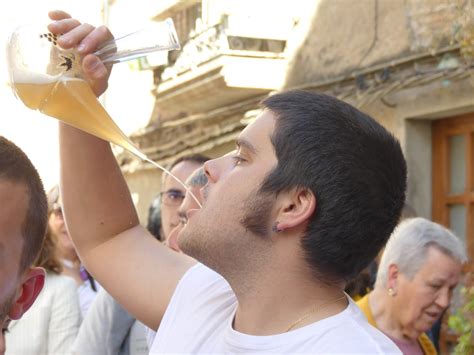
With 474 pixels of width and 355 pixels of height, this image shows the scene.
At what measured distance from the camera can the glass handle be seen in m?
2.61

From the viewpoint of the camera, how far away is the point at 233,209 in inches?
89.3

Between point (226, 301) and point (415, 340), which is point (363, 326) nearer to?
point (226, 301)

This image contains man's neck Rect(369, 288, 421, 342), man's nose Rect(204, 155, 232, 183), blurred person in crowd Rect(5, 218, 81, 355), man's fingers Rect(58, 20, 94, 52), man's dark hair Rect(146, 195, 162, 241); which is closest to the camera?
man's nose Rect(204, 155, 232, 183)

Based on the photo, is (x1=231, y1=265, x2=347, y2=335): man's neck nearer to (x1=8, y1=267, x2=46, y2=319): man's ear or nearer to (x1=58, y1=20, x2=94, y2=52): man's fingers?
(x1=8, y1=267, x2=46, y2=319): man's ear

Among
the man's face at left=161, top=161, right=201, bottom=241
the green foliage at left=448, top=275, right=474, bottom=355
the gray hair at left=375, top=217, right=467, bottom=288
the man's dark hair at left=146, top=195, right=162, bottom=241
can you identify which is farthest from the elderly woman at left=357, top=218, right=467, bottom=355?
the man's dark hair at left=146, top=195, right=162, bottom=241

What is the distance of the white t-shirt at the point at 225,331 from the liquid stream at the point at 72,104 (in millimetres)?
343

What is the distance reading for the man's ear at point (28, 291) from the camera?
2.17 meters

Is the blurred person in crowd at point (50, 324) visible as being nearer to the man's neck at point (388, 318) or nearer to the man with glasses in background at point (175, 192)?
the man with glasses in background at point (175, 192)

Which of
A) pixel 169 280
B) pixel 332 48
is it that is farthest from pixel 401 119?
pixel 169 280

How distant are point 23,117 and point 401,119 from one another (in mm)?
11737

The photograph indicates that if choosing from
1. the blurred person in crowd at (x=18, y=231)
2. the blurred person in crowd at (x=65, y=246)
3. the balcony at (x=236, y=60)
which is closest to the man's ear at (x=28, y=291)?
the blurred person in crowd at (x=18, y=231)

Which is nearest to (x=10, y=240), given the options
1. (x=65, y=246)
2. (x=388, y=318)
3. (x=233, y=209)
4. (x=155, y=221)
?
(x=233, y=209)

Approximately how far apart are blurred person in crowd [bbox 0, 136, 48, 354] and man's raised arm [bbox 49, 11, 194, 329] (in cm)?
45

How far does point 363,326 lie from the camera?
2.11m
